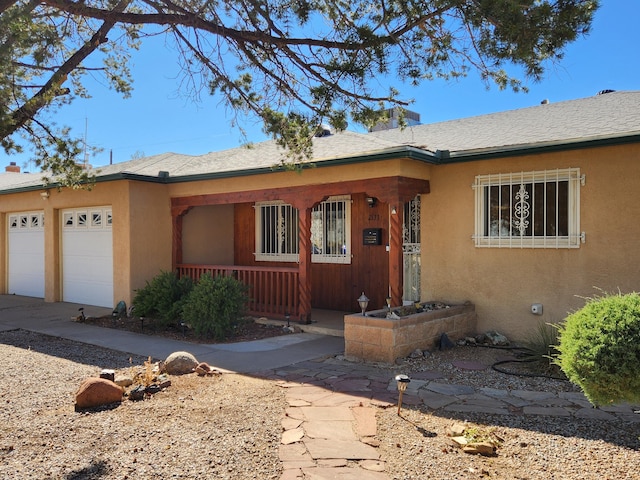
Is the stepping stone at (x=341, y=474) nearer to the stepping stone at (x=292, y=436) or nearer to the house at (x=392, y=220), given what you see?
the stepping stone at (x=292, y=436)

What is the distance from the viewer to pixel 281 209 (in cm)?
1174

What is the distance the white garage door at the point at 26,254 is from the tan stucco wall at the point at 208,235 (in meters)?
4.76

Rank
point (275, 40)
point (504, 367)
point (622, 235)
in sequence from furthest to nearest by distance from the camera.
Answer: point (622, 235) < point (504, 367) < point (275, 40)

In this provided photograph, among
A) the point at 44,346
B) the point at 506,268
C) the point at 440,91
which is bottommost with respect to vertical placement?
the point at 44,346

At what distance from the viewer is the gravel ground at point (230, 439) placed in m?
3.57

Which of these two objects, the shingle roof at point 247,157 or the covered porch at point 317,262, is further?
the shingle roof at point 247,157

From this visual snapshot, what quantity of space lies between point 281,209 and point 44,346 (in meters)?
5.55

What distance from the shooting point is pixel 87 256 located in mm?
12344

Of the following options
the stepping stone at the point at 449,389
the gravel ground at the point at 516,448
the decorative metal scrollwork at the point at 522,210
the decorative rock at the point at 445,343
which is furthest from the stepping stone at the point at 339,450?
the decorative metal scrollwork at the point at 522,210

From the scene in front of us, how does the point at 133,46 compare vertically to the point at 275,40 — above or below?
above

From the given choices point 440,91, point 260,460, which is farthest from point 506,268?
point 260,460

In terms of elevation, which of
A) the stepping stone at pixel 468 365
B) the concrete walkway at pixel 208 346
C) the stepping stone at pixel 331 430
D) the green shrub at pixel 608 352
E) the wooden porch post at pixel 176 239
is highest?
the wooden porch post at pixel 176 239

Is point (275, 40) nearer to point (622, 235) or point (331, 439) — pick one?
point (331, 439)

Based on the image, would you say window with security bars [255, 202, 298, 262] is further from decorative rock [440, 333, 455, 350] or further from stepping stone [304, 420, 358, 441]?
stepping stone [304, 420, 358, 441]
